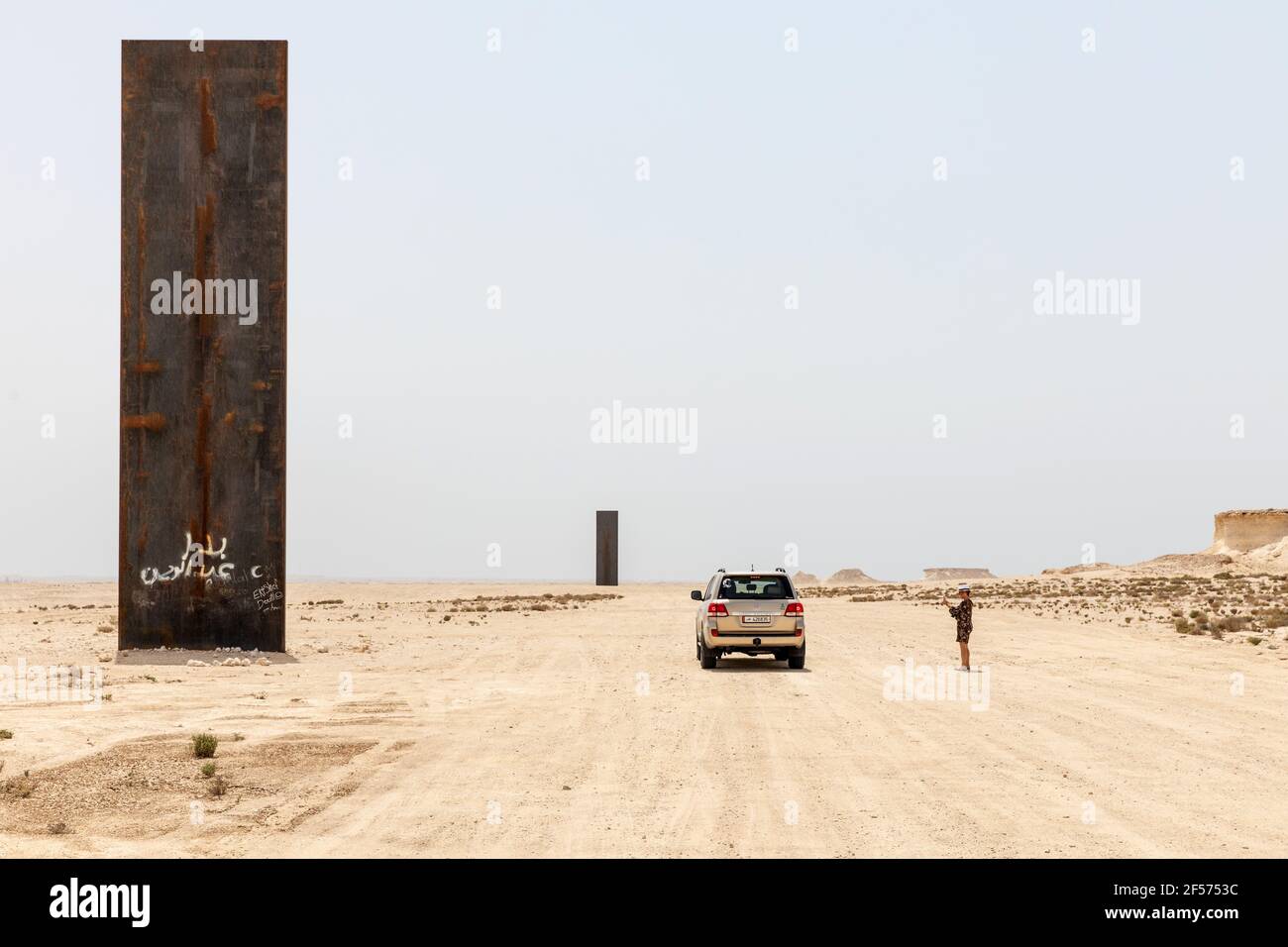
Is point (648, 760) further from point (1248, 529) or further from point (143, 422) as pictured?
point (1248, 529)

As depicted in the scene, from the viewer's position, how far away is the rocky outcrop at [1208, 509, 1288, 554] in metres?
116

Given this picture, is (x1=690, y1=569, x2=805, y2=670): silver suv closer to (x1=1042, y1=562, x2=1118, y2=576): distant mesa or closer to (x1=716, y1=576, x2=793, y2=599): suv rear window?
(x1=716, y1=576, x2=793, y2=599): suv rear window

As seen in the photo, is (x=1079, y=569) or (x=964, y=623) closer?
(x=964, y=623)

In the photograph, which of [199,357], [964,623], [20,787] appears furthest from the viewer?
[199,357]

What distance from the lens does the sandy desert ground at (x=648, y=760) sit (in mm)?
10039

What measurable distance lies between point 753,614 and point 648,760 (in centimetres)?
1199

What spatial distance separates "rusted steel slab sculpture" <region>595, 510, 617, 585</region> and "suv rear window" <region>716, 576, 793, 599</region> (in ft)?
232

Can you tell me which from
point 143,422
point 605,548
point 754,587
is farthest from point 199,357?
point 605,548

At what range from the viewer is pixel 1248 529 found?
387 feet

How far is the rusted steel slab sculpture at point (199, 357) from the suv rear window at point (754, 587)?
432 inches

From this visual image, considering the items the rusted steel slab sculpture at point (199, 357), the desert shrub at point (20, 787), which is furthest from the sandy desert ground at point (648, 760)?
the rusted steel slab sculpture at point (199, 357)

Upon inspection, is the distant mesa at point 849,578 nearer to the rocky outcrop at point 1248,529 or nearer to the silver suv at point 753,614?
the rocky outcrop at point 1248,529
